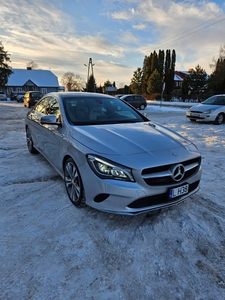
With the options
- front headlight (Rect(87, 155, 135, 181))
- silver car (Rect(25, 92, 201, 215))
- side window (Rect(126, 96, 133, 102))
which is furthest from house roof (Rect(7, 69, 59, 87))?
front headlight (Rect(87, 155, 135, 181))

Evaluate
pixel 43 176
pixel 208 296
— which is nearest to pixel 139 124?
pixel 43 176

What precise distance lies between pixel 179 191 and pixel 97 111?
1.94 meters

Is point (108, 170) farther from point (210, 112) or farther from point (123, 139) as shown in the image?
point (210, 112)

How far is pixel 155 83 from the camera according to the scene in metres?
44.2

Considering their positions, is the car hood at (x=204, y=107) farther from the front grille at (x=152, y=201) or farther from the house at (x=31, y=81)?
the house at (x=31, y=81)

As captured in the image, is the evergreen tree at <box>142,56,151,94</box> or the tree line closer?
the tree line

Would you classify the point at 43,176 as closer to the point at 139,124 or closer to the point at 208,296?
the point at 139,124

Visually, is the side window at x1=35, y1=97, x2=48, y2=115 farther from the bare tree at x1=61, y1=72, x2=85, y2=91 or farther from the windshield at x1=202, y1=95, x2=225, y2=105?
the bare tree at x1=61, y1=72, x2=85, y2=91

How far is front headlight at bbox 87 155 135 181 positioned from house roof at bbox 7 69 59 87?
2393 inches

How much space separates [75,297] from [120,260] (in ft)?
1.76

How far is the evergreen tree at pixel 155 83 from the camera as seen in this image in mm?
44031

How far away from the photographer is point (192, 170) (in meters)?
2.68

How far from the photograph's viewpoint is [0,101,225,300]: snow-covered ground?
5.88ft

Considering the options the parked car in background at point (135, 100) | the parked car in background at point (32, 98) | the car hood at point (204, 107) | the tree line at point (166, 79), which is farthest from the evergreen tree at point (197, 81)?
the car hood at point (204, 107)
